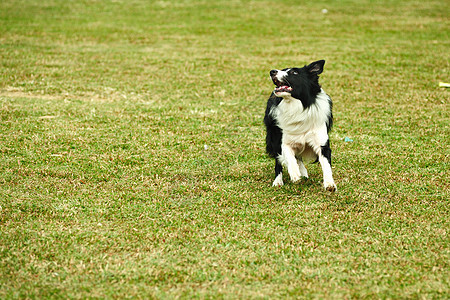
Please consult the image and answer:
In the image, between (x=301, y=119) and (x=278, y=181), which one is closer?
(x=301, y=119)

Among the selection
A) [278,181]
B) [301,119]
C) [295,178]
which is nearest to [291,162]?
[295,178]

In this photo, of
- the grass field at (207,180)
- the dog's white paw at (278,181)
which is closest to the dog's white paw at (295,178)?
the grass field at (207,180)

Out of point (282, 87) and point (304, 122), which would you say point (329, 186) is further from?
point (282, 87)

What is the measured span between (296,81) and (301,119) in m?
0.41

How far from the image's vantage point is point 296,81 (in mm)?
5363

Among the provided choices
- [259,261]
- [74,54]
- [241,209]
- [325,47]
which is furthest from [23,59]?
[259,261]

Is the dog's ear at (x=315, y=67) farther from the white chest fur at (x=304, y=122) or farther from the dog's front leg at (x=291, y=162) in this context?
the dog's front leg at (x=291, y=162)

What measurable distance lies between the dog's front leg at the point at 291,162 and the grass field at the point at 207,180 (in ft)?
0.74

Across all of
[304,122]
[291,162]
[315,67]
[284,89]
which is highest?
[315,67]

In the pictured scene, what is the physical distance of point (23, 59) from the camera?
40.4 feet

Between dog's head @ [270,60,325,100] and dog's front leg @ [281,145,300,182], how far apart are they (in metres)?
0.59

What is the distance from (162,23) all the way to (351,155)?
1292 centimetres

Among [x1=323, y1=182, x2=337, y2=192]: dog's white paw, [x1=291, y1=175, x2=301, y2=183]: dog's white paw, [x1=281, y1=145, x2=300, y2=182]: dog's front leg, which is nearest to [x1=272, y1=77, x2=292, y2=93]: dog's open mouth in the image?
[x1=281, y1=145, x2=300, y2=182]: dog's front leg

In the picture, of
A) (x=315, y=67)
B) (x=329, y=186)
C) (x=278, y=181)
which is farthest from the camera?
(x=278, y=181)
